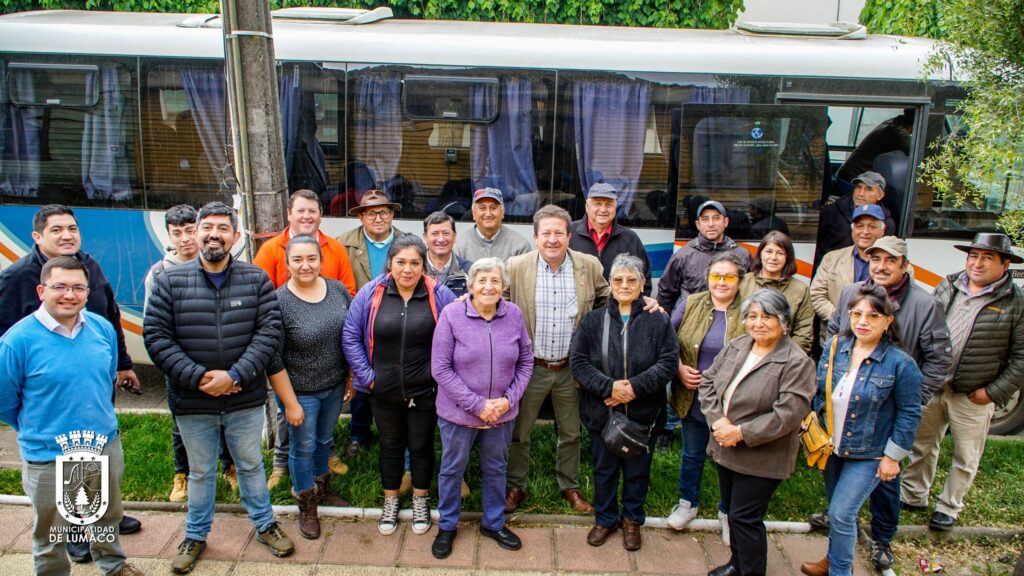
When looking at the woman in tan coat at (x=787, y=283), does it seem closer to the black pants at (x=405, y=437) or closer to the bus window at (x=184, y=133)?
the black pants at (x=405, y=437)

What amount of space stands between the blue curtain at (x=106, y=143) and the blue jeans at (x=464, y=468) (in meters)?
4.15

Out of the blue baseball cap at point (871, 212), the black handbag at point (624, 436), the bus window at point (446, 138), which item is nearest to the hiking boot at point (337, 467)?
the black handbag at point (624, 436)

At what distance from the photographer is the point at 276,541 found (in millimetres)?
4297

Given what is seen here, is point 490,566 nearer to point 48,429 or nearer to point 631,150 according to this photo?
point 48,429

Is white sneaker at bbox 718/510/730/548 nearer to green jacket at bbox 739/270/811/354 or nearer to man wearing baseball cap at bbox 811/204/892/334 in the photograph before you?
green jacket at bbox 739/270/811/354

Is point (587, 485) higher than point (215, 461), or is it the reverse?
point (215, 461)

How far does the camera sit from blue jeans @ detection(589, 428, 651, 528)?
4.40 meters

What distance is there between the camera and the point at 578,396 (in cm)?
487

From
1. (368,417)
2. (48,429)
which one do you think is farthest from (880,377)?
(48,429)

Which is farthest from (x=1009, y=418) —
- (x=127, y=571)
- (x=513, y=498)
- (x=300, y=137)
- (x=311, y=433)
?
(x=127, y=571)

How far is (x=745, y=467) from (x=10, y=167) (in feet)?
21.7

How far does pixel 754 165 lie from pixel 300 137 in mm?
3940

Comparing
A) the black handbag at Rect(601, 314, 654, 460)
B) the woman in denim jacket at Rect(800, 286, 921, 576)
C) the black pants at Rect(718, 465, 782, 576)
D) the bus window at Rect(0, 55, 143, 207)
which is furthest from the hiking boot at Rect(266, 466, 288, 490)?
the woman in denim jacket at Rect(800, 286, 921, 576)

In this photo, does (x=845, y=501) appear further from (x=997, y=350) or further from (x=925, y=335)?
(x=997, y=350)
